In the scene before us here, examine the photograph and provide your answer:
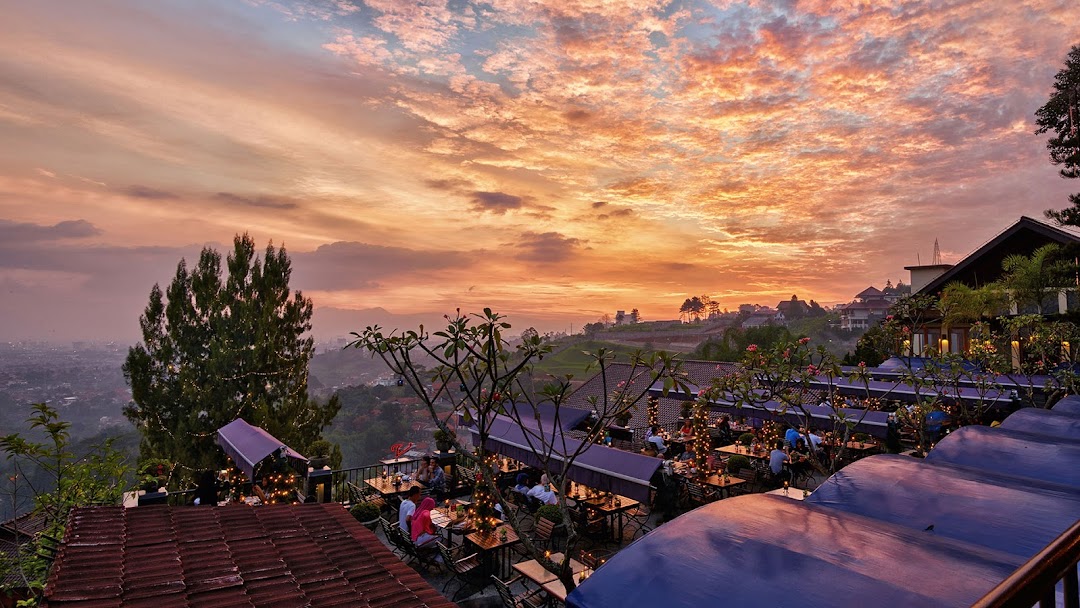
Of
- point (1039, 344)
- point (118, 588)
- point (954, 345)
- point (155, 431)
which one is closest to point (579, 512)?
point (118, 588)

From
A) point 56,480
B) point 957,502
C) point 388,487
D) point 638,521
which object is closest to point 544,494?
point 638,521

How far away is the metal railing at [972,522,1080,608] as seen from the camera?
1.24 meters

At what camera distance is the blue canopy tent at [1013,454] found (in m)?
7.05

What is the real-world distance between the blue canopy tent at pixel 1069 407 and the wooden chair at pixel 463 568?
44.9 feet

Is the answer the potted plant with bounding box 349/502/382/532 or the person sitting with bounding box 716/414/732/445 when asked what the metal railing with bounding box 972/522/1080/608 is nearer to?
the potted plant with bounding box 349/502/382/532

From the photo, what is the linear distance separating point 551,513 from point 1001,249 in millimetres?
33427

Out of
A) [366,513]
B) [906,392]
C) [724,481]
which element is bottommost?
[366,513]

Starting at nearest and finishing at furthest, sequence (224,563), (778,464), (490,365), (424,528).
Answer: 1. (490,365)
2. (224,563)
3. (424,528)
4. (778,464)

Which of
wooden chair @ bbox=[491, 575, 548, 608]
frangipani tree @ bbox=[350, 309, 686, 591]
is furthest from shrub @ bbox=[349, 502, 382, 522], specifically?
frangipani tree @ bbox=[350, 309, 686, 591]

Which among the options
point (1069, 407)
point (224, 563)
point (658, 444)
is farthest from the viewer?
point (658, 444)

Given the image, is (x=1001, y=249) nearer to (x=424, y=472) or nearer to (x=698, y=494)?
(x=698, y=494)

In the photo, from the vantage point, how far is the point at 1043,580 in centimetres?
132

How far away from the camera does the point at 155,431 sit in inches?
908

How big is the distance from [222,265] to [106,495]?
69.4 ft
